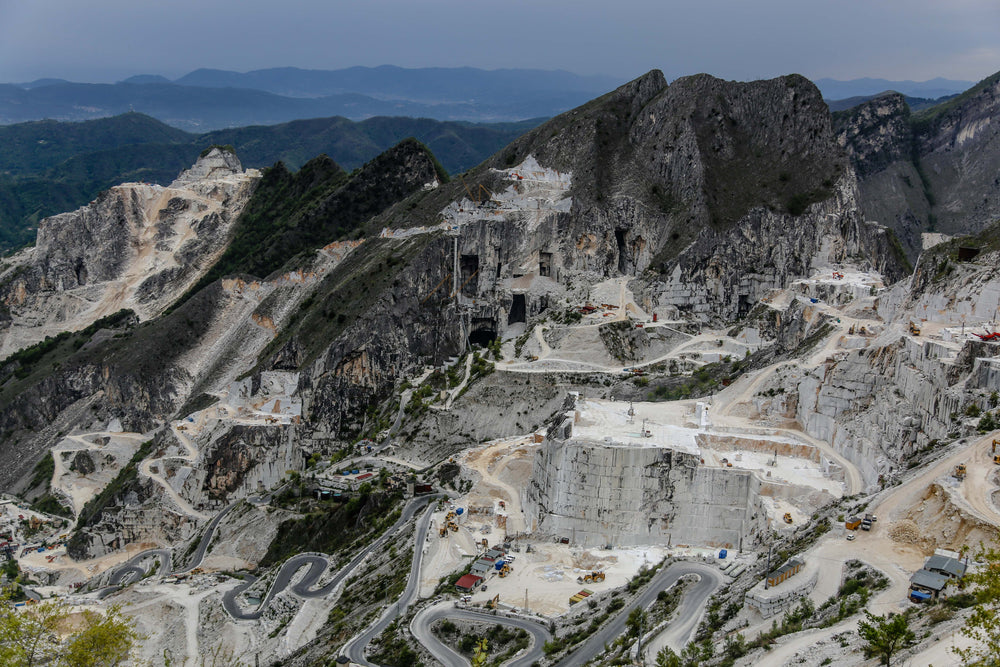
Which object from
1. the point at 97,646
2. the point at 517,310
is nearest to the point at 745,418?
the point at 97,646

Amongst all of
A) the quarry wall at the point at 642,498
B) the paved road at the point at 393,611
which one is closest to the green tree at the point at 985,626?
the quarry wall at the point at 642,498

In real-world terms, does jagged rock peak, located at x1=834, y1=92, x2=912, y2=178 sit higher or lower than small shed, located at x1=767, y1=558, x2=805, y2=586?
higher

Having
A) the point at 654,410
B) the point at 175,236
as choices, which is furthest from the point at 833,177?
the point at 175,236

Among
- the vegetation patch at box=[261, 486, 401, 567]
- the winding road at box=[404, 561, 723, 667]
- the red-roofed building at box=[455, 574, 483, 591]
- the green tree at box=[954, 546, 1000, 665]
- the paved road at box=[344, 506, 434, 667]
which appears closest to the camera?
the green tree at box=[954, 546, 1000, 665]

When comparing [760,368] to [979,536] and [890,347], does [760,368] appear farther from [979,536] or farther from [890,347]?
[979,536]

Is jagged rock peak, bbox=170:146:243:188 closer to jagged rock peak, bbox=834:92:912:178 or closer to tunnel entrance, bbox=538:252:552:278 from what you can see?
tunnel entrance, bbox=538:252:552:278

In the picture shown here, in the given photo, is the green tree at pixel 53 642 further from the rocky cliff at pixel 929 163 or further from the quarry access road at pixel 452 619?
the rocky cliff at pixel 929 163

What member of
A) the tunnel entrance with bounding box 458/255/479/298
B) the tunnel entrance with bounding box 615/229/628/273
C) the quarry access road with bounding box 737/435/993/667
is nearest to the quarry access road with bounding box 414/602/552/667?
the quarry access road with bounding box 737/435/993/667
